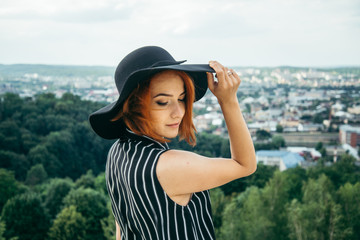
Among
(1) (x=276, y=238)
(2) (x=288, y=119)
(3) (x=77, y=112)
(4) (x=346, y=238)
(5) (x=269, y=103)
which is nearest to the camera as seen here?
(4) (x=346, y=238)

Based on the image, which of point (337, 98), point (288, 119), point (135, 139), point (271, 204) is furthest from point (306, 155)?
point (135, 139)

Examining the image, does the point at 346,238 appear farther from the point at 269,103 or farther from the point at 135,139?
the point at 269,103

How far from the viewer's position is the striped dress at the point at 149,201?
96cm

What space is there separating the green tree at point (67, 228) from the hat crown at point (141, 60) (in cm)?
1414

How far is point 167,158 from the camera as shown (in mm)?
946

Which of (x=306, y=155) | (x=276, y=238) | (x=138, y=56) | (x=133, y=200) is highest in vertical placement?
(x=138, y=56)

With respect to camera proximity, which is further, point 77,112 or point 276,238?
point 77,112

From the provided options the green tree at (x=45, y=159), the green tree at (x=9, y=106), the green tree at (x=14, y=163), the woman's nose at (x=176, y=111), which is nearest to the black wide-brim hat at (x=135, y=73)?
the woman's nose at (x=176, y=111)

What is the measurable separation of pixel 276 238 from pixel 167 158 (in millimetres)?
13526

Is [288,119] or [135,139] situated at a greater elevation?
[135,139]

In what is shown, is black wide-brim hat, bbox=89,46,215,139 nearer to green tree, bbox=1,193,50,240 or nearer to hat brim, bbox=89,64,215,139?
hat brim, bbox=89,64,215,139

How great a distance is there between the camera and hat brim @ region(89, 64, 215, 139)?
0.93 metres

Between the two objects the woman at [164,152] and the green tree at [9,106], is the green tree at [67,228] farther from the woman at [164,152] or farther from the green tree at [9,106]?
the green tree at [9,106]

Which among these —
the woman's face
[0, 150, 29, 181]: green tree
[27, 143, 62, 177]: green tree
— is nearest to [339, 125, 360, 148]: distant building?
[27, 143, 62, 177]: green tree
